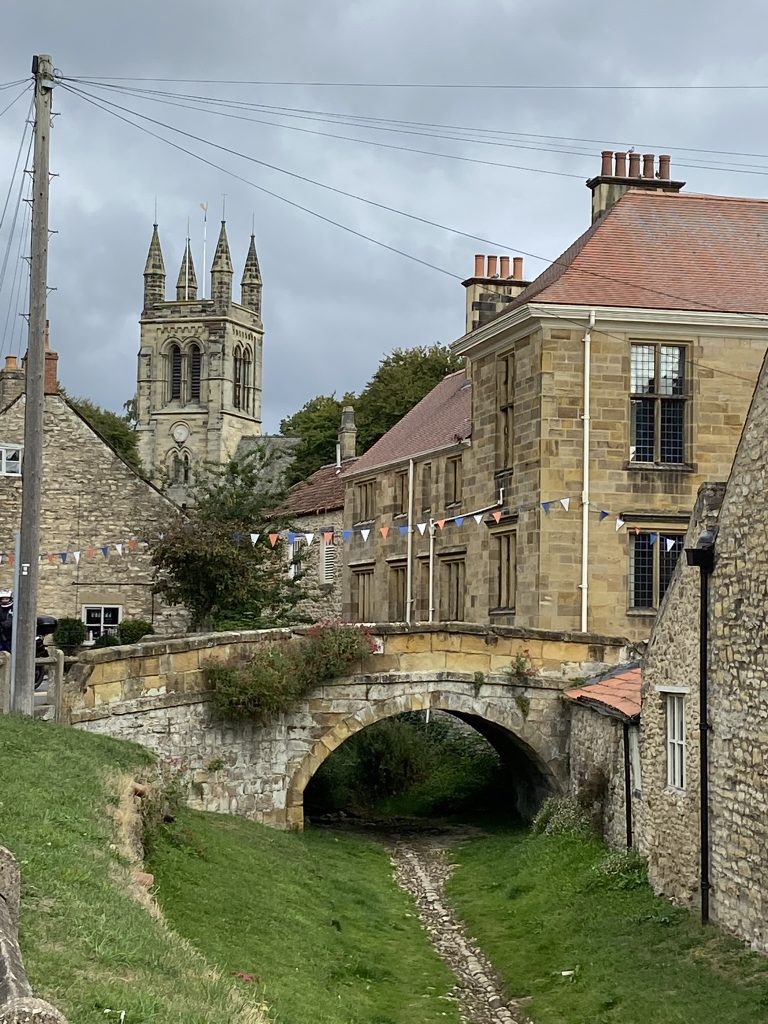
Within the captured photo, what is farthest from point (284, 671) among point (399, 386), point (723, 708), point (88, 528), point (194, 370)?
point (194, 370)

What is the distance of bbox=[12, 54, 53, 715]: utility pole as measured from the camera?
20844 millimetres

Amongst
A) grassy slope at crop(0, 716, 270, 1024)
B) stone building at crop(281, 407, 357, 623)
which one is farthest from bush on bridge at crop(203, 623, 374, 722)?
stone building at crop(281, 407, 357, 623)

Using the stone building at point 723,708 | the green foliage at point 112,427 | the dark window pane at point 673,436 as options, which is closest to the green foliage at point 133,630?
the dark window pane at point 673,436

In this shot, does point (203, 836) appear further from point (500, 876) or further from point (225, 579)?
point (225, 579)

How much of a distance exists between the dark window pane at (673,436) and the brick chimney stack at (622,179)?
530cm

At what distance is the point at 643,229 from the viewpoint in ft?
101

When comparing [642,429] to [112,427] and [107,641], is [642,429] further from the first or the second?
[112,427]

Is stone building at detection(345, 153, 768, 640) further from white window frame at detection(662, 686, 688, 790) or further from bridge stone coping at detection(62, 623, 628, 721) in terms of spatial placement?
white window frame at detection(662, 686, 688, 790)

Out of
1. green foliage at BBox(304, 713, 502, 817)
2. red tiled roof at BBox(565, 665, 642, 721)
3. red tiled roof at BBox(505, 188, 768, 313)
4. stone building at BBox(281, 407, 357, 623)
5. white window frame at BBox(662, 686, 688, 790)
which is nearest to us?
white window frame at BBox(662, 686, 688, 790)

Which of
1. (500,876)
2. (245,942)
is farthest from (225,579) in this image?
(245,942)

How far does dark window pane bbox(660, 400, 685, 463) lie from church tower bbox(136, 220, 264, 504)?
9960cm

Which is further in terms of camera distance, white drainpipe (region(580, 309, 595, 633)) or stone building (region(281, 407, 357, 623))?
stone building (region(281, 407, 357, 623))

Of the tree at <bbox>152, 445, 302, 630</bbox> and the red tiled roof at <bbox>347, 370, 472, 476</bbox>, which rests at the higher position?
the red tiled roof at <bbox>347, 370, 472, 476</bbox>

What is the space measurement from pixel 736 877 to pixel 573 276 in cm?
1585
